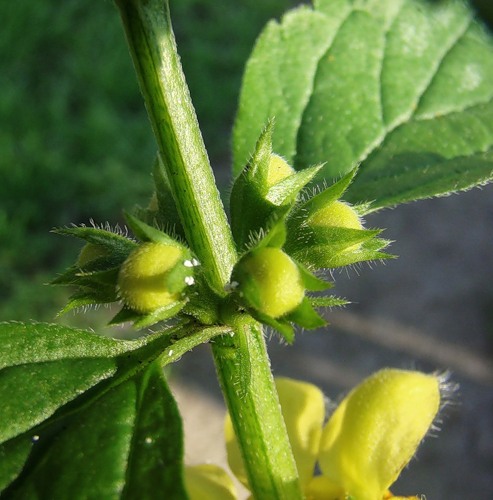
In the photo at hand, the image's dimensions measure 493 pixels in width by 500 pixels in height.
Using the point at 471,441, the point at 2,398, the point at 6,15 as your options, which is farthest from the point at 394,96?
the point at 6,15

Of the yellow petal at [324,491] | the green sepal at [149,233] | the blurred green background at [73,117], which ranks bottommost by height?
the blurred green background at [73,117]

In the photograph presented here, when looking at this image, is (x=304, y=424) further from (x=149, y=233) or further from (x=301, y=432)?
(x=149, y=233)

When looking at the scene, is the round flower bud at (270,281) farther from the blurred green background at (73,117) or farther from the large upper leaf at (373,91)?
the blurred green background at (73,117)

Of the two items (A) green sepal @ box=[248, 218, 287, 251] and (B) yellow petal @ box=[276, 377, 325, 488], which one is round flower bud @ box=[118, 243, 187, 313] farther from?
(B) yellow petal @ box=[276, 377, 325, 488]

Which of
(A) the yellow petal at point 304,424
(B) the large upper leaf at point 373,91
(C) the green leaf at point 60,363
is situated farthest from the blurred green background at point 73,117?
(C) the green leaf at point 60,363

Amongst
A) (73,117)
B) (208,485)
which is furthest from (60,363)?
(73,117)

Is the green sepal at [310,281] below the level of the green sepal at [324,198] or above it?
below

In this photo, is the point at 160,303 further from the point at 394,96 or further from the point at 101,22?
the point at 101,22
